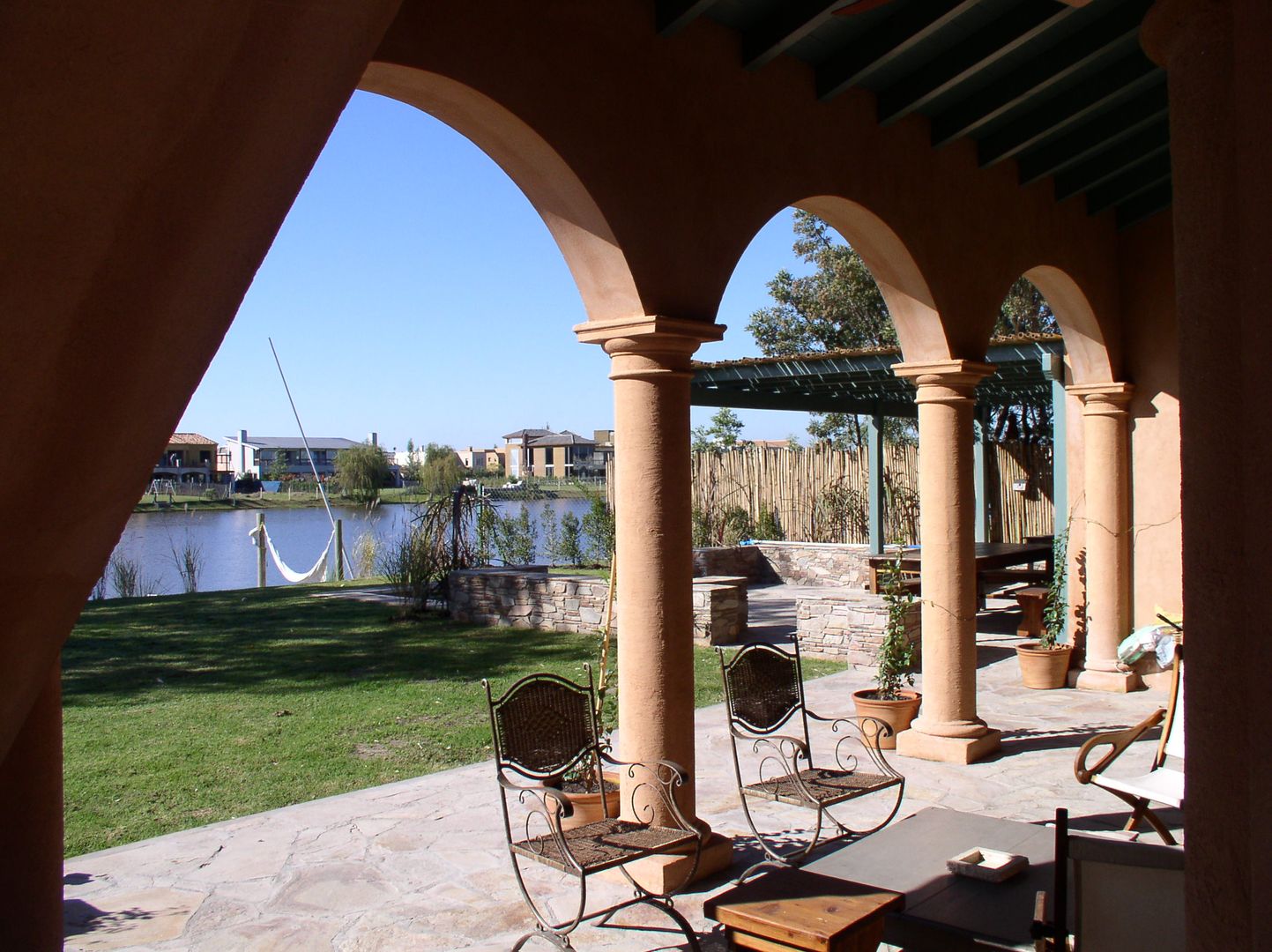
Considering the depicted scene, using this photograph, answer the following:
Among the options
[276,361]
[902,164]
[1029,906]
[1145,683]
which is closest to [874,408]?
[1145,683]

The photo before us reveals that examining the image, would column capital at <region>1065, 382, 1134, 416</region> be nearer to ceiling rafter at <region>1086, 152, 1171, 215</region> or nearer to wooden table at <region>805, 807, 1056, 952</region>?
ceiling rafter at <region>1086, 152, 1171, 215</region>

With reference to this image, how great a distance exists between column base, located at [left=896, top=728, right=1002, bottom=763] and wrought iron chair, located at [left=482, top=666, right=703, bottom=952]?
8.78 feet

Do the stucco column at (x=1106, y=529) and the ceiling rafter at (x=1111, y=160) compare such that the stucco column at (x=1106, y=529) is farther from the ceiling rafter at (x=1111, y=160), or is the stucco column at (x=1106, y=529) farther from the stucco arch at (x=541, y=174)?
the stucco arch at (x=541, y=174)

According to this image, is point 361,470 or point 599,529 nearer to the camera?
point 599,529

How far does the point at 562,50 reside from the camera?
165 inches

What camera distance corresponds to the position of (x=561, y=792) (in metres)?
4.15

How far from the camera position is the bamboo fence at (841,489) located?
1631cm

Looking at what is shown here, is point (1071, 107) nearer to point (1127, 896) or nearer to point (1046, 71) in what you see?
point (1046, 71)

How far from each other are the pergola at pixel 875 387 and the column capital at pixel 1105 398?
82 centimetres

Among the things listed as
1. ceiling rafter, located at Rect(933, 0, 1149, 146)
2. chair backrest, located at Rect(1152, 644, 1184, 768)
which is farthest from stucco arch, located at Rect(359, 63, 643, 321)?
chair backrest, located at Rect(1152, 644, 1184, 768)

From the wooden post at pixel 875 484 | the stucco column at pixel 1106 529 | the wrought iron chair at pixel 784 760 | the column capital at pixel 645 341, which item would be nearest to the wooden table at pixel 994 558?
the wooden post at pixel 875 484

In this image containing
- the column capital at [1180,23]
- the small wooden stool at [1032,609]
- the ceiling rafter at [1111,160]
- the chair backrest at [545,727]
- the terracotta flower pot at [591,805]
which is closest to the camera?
the column capital at [1180,23]

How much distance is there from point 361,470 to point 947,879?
34.3 metres

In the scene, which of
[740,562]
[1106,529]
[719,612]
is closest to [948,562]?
[1106,529]
